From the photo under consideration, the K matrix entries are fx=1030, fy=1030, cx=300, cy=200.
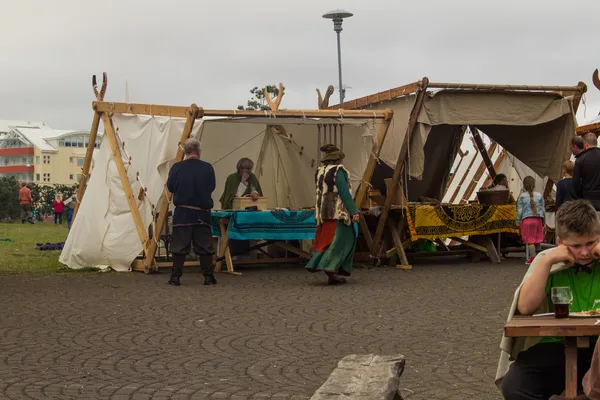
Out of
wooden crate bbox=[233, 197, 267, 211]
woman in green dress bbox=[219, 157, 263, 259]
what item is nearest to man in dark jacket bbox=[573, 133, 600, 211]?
wooden crate bbox=[233, 197, 267, 211]

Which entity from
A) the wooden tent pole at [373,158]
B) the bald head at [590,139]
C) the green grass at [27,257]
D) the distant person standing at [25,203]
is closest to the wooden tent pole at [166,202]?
the green grass at [27,257]

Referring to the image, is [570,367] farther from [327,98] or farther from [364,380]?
[327,98]

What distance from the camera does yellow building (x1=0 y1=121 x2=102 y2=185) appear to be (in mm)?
95375

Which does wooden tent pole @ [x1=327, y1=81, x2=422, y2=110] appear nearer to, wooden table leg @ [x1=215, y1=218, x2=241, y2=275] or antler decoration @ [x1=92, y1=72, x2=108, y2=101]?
wooden table leg @ [x1=215, y1=218, x2=241, y2=275]

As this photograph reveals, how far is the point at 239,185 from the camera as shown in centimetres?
1598

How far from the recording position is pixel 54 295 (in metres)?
12.0

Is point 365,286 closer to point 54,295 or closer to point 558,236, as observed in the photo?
point 54,295

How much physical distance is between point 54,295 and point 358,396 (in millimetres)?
7699

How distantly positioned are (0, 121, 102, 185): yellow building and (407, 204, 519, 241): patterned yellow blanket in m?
79.7

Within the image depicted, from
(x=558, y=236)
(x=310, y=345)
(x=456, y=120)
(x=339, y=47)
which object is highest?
(x=339, y=47)

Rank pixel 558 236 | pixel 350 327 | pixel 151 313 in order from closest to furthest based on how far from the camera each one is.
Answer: pixel 558 236 → pixel 350 327 → pixel 151 313

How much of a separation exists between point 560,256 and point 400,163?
Answer: 1050 centimetres

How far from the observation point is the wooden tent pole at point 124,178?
15.0 metres

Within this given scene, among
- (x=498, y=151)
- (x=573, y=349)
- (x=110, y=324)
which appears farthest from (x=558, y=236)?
(x=498, y=151)
